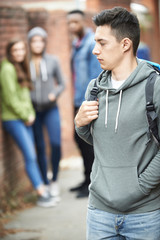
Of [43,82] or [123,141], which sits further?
[43,82]

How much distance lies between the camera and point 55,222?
574 cm

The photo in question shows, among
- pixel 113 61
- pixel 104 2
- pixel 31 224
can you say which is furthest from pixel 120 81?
pixel 104 2

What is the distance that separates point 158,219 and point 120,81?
80 centimetres

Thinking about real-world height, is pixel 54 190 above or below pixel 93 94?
below

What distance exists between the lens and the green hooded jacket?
20.5 feet

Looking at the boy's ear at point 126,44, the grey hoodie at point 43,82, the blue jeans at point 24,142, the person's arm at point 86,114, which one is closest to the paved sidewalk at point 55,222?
the blue jeans at point 24,142

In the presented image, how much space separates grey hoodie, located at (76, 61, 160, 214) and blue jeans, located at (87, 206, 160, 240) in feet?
0.12

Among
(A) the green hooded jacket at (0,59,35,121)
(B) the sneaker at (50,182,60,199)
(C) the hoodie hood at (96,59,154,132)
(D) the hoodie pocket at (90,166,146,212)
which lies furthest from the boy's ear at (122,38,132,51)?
(B) the sneaker at (50,182,60,199)

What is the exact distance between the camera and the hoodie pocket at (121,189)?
8.91 ft

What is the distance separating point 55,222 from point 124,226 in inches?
120

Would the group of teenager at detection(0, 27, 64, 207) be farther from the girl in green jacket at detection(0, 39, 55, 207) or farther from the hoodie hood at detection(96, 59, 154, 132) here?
the hoodie hood at detection(96, 59, 154, 132)

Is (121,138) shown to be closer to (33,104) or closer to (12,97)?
(12,97)

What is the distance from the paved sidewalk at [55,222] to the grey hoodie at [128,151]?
2.44m

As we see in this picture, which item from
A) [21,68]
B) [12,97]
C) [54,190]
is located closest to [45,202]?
[54,190]
